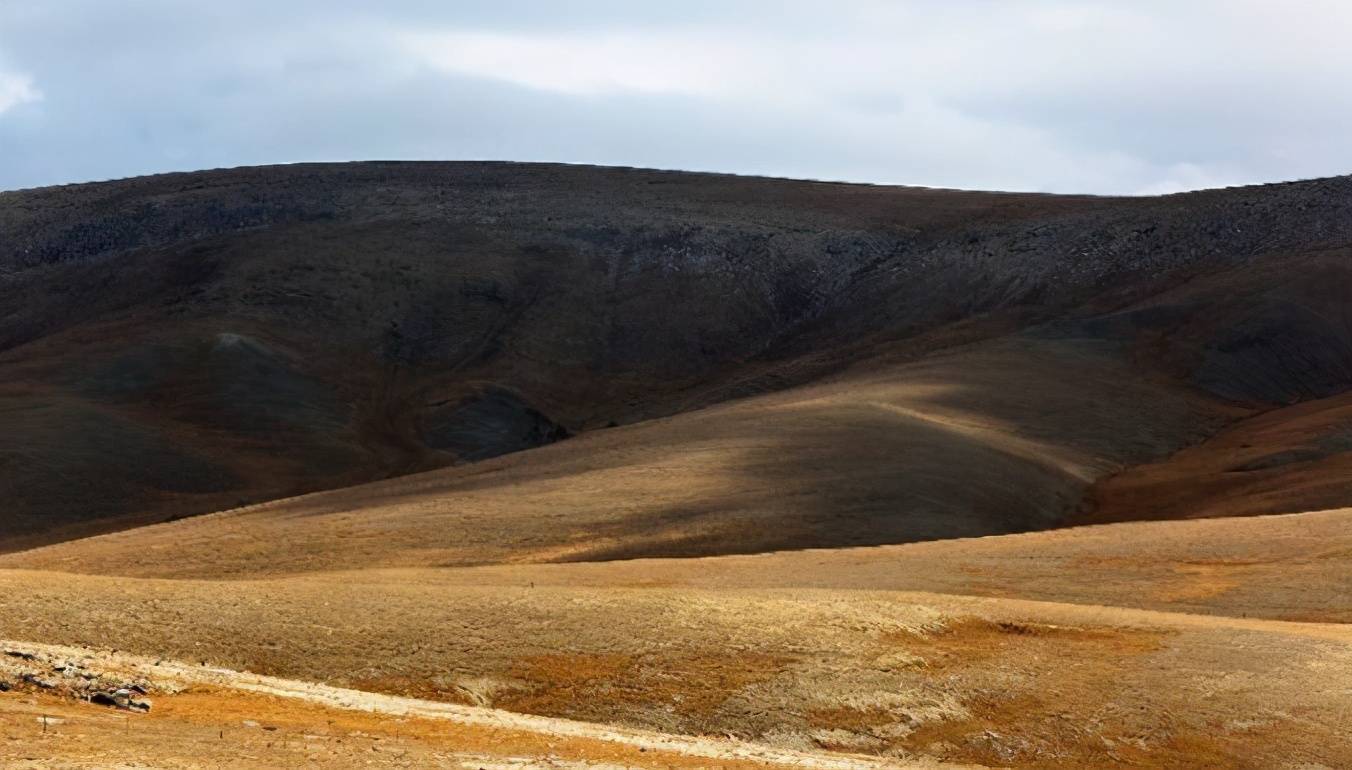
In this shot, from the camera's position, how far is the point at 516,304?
90.9 metres

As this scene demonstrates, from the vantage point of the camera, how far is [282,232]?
98.6m

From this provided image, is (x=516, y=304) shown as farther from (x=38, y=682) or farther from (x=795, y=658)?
(x=38, y=682)

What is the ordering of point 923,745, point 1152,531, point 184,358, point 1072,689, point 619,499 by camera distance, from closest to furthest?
point 923,745 < point 1072,689 < point 1152,531 < point 619,499 < point 184,358

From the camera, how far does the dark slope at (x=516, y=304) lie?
71500 millimetres

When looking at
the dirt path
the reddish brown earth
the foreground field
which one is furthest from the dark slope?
the dirt path

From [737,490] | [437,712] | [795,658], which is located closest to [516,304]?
[737,490]

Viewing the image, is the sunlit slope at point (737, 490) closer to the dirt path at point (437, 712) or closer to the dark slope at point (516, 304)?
the dark slope at point (516, 304)

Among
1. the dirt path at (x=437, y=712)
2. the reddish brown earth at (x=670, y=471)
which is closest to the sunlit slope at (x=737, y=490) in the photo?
the reddish brown earth at (x=670, y=471)

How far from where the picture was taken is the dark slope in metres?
71.5

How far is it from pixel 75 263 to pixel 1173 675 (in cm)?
8670

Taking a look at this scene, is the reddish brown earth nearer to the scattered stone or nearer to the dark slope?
the scattered stone

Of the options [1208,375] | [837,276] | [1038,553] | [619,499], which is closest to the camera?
[1038,553]

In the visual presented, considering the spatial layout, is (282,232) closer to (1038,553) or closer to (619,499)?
(619,499)

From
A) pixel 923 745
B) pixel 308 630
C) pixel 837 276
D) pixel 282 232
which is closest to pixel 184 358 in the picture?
pixel 282 232
